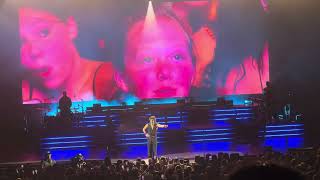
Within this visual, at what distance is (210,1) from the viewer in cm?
1988

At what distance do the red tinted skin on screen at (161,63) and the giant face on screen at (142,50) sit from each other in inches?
1.7

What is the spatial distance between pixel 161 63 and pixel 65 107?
467 centimetres

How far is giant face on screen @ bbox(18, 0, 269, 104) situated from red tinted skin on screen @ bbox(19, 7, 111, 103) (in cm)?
4

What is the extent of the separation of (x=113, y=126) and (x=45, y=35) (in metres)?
4.92

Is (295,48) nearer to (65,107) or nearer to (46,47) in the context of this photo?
(65,107)

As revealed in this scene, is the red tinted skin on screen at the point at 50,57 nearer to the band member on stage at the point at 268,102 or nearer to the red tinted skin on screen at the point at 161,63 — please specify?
the red tinted skin on screen at the point at 161,63

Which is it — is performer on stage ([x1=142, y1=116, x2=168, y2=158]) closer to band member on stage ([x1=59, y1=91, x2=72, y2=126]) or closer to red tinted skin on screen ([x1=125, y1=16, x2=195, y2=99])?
band member on stage ([x1=59, y1=91, x2=72, y2=126])

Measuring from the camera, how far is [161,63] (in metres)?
20.0

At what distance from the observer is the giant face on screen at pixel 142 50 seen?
63.1ft

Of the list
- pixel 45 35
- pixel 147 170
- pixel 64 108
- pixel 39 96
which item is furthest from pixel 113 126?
pixel 147 170

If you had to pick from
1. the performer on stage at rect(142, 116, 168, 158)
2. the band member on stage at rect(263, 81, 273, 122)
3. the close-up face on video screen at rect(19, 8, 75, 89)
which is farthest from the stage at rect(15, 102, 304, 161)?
the close-up face on video screen at rect(19, 8, 75, 89)

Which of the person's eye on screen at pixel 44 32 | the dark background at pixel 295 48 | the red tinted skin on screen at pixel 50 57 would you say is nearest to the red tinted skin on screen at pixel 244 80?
the dark background at pixel 295 48

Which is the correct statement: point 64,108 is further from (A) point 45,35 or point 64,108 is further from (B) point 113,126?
(A) point 45,35

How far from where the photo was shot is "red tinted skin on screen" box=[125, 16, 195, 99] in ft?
65.2
